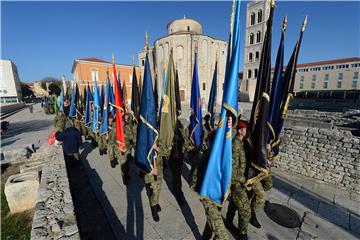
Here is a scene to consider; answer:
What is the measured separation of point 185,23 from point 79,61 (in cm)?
2650

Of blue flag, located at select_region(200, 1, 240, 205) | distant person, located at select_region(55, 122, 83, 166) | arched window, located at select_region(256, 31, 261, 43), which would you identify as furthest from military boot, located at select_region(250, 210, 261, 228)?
arched window, located at select_region(256, 31, 261, 43)

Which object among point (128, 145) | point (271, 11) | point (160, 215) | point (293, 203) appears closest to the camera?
point (271, 11)

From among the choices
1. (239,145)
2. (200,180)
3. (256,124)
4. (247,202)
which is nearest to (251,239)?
(247,202)

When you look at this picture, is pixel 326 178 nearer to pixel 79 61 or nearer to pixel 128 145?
pixel 128 145

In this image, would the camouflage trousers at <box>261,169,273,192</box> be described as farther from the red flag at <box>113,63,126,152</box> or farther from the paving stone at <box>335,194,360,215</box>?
the red flag at <box>113,63,126,152</box>

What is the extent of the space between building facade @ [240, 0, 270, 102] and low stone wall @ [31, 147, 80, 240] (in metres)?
45.2

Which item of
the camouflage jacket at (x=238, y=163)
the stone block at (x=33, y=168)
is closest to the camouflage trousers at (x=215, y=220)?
the camouflage jacket at (x=238, y=163)

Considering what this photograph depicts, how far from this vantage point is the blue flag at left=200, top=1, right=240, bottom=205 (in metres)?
2.67

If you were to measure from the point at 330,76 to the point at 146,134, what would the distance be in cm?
8013

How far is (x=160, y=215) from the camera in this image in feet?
12.6

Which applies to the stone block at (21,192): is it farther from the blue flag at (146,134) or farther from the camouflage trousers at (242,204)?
the camouflage trousers at (242,204)

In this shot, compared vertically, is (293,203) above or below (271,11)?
below

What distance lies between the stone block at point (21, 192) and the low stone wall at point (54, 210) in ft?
1.76

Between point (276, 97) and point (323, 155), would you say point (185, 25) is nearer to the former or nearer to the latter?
point (323, 155)
